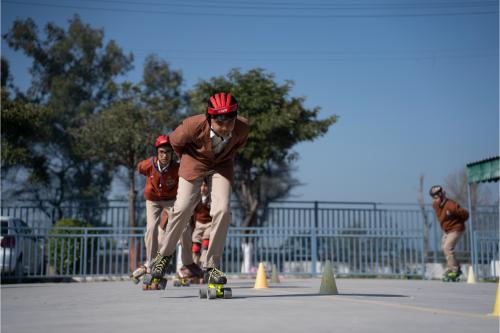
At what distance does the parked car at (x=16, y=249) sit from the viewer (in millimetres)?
15258

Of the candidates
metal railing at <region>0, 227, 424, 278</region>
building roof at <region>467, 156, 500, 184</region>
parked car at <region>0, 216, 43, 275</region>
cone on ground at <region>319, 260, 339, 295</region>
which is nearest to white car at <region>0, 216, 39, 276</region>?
parked car at <region>0, 216, 43, 275</region>

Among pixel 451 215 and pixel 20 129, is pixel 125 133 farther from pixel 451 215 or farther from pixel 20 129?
pixel 451 215

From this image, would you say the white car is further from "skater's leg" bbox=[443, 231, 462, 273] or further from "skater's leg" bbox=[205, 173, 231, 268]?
"skater's leg" bbox=[443, 231, 462, 273]

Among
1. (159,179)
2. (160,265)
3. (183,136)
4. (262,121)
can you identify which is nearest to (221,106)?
(183,136)

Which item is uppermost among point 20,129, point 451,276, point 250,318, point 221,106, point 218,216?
point 20,129

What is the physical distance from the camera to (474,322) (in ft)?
13.9

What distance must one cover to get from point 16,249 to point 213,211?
10.7 m

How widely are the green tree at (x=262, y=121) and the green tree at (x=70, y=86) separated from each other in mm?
9220

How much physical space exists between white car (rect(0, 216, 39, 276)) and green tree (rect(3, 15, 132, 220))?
13.4 meters

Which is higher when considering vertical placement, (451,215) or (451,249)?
(451,215)

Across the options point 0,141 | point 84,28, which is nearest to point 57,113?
point 84,28

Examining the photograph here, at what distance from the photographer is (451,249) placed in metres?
15.0

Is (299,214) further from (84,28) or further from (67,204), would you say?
(84,28)

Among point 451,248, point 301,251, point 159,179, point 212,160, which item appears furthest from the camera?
point 301,251
